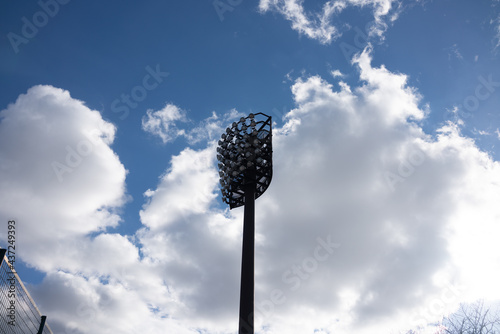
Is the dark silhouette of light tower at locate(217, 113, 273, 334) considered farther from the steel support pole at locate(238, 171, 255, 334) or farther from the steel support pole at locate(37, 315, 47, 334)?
the steel support pole at locate(37, 315, 47, 334)

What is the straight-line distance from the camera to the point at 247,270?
13648 mm

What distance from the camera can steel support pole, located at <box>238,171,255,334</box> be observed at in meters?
12.5

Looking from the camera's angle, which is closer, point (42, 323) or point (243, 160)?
point (243, 160)

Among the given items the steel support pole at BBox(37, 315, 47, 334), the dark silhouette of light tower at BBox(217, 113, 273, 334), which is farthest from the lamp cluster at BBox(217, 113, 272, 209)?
the steel support pole at BBox(37, 315, 47, 334)

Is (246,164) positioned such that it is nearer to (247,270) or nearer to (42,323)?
(247,270)

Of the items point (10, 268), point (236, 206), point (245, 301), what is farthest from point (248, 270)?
point (10, 268)

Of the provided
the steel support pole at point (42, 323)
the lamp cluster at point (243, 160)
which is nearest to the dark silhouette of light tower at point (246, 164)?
the lamp cluster at point (243, 160)

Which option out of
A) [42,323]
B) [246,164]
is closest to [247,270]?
[246,164]

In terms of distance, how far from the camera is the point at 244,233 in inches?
583

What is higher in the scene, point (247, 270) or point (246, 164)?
point (246, 164)

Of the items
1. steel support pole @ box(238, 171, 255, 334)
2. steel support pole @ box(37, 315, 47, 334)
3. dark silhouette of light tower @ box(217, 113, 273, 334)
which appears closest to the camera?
steel support pole @ box(238, 171, 255, 334)

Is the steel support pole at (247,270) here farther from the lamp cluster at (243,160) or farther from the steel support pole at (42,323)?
the steel support pole at (42,323)

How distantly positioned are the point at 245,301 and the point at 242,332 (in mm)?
1117

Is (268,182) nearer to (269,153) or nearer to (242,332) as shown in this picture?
(269,153)
